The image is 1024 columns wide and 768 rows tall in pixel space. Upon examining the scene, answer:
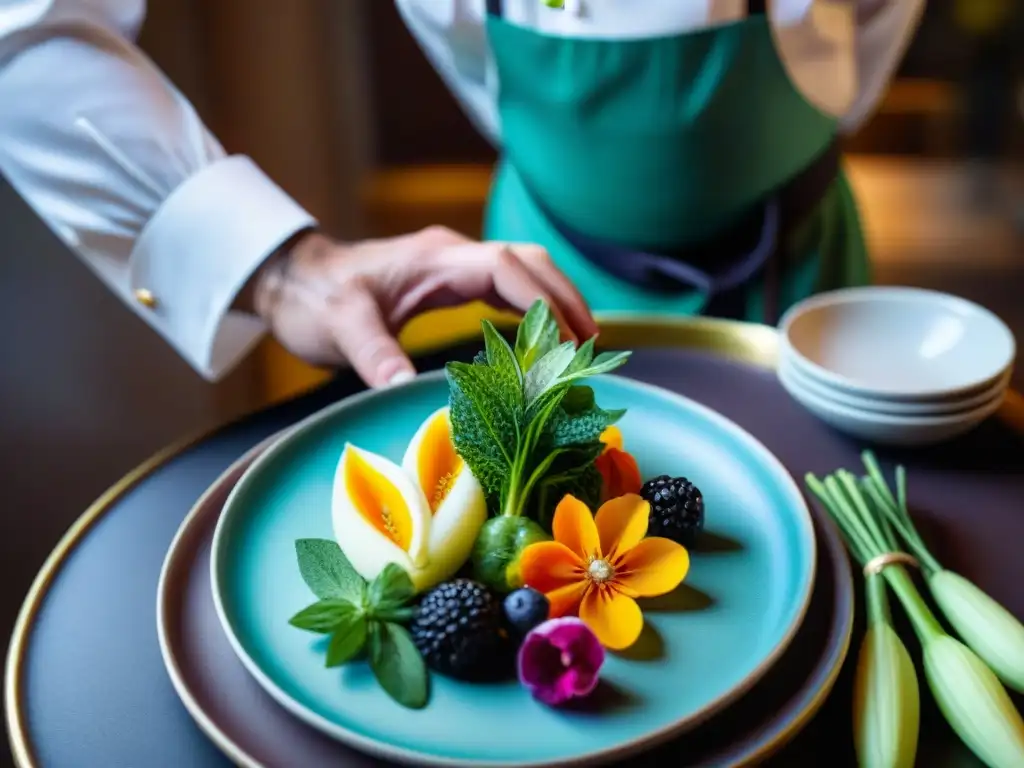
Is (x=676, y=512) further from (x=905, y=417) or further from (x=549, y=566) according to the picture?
(x=905, y=417)

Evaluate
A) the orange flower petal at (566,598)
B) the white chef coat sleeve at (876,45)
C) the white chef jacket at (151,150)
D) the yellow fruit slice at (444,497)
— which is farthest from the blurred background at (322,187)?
the orange flower petal at (566,598)

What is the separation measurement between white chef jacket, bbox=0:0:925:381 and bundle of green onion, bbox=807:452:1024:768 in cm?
42

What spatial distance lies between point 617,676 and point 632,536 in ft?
0.26

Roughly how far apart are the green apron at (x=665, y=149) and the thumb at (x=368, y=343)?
0.24 m

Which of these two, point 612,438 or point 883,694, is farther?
point 612,438

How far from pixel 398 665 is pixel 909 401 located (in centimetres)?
34

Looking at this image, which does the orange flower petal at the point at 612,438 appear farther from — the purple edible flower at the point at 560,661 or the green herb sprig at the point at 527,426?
the purple edible flower at the point at 560,661

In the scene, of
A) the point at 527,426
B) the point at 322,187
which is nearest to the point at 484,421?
the point at 527,426

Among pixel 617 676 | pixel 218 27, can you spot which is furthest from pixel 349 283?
pixel 218 27

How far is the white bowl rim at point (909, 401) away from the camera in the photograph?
60 cm

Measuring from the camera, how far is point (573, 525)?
0.50m

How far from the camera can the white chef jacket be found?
2.42ft

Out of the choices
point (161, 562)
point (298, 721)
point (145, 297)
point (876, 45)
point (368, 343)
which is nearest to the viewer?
point (298, 721)

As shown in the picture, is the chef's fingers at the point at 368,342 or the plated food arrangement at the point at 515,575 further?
the chef's fingers at the point at 368,342
